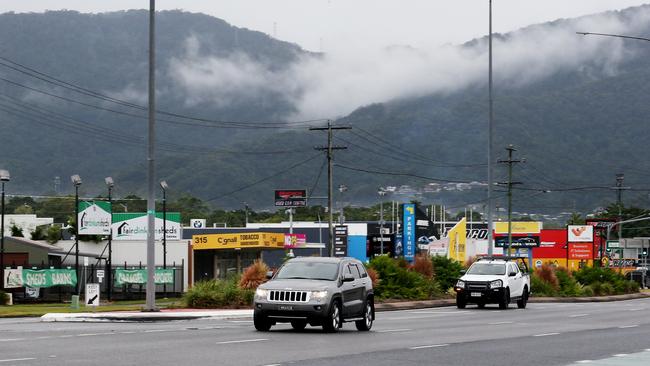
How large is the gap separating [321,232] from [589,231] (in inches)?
1386

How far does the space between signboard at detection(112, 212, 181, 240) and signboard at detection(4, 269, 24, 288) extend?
2753cm

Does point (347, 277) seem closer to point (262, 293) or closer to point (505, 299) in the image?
point (262, 293)

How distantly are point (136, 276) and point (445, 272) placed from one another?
22269 millimetres

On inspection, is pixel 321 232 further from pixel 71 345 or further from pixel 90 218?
pixel 71 345

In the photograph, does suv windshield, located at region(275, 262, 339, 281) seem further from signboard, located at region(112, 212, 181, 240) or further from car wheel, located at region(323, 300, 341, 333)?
signboard, located at region(112, 212, 181, 240)

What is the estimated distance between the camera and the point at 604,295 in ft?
218

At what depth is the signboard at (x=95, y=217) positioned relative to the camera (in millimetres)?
50500

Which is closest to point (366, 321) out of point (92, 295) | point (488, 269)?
point (488, 269)

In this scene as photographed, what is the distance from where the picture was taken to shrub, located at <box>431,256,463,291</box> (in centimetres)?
5116

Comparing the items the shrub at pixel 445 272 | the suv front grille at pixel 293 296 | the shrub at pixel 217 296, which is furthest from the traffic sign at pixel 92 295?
the suv front grille at pixel 293 296

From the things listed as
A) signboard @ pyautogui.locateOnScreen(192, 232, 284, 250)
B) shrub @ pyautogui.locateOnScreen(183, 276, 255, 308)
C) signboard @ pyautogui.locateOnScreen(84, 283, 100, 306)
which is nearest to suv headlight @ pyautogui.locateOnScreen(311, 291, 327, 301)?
shrub @ pyautogui.locateOnScreen(183, 276, 255, 308)

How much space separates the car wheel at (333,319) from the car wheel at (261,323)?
126cm

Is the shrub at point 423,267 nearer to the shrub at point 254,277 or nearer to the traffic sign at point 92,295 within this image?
the shrub at point 254,277

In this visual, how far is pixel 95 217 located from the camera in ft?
166
